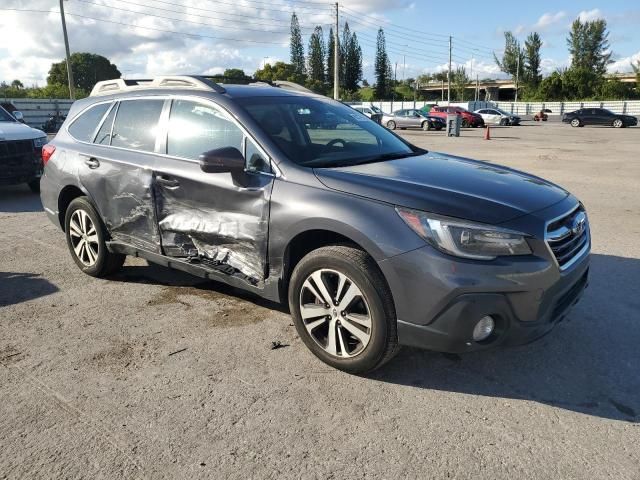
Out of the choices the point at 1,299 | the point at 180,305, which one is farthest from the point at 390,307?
the point at 1,299

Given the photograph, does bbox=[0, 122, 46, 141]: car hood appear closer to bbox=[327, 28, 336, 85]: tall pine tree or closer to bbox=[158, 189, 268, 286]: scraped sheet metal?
bbox=[158, 189, 268, 286]: scraped sheet metal

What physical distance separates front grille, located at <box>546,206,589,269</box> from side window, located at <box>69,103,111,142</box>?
401 cm

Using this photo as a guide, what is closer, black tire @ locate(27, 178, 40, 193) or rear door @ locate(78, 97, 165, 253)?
rear door @ locate(78, 97, 165, 253)

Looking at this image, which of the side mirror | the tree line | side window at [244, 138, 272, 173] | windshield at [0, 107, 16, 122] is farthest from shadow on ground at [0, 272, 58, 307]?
the tree line

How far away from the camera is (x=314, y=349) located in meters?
3.49

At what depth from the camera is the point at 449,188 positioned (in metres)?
3.25

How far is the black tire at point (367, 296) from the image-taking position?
3.07 meters

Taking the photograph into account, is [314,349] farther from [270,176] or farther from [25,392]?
[25,392]

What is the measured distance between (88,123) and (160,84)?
1083mm

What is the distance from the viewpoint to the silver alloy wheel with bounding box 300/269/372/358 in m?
3.21

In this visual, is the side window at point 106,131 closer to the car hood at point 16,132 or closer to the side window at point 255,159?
the side window at point 255,159

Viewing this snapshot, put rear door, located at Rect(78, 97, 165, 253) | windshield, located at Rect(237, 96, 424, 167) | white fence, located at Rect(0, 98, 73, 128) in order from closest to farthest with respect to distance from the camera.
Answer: windshield, located at Rect(237, 96, 424, 167) < rear door, located at Rect(78, 97, 165, 253) < white fence, located at Rect(0, 98, 73, 128)

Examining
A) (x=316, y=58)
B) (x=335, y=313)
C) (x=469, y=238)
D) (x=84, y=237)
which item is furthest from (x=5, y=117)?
Result: (x=316, y=58)

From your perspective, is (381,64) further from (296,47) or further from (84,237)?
(84,237)
